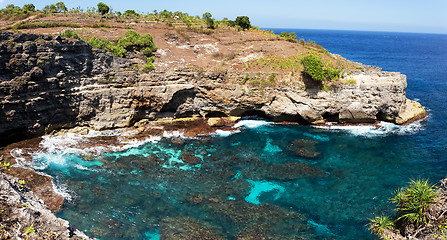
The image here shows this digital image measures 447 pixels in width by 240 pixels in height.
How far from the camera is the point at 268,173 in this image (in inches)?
1373

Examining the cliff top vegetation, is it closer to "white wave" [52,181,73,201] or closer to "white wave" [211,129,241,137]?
"white wave" [211,129,241,137]

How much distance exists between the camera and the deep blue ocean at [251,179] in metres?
26.6

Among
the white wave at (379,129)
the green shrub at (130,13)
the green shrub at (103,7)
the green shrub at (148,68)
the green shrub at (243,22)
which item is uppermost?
the green shrub at (103,7)

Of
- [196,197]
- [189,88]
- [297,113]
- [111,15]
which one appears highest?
[111,15]

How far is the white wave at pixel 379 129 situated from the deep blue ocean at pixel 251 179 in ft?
0.55

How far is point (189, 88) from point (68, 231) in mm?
35251

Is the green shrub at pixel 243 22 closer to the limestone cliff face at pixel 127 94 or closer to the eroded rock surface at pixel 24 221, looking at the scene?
the limestone cliff face at pixel 127 94

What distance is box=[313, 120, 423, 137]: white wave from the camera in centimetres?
4534

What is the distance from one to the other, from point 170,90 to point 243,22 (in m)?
33.5

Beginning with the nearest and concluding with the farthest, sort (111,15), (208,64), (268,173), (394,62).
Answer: (268,173) → (208,64) → (111,15) → (394,62)

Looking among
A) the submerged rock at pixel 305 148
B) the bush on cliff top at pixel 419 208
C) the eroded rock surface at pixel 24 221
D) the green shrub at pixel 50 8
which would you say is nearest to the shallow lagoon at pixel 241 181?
the submerged rock at pixel 305 148

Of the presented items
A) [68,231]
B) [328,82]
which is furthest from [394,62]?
[68,231]

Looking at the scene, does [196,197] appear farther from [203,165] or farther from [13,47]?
[13,47]

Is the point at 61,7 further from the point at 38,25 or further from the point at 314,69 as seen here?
the point at 314,69
